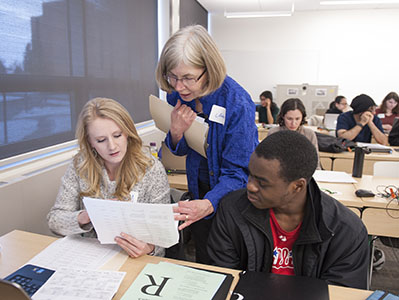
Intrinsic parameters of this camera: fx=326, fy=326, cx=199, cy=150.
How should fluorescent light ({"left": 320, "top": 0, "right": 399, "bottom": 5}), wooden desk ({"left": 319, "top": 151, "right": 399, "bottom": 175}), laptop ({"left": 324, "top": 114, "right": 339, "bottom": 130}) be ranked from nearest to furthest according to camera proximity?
1. wooden desk ({"left": 319, "top": 151, "right": 399, "bottom": 175})
2. laptop ({"left": 324, "top": 114, "right": 339, "bottom": 130})
3. fluorescent light ({"left": 320, "top": 0, "right": 399, "bottom": 5})

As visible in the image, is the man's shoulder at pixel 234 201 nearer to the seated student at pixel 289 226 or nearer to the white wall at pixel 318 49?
the seated student at pixel 289 226

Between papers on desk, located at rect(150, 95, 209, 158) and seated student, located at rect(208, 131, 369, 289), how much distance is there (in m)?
0.29

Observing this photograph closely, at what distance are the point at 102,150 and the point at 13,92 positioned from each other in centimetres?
83

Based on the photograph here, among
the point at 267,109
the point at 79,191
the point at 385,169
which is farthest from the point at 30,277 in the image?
the point at 267,109

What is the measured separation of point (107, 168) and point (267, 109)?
16.2ft

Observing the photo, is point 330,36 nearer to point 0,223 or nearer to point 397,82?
point 397,82

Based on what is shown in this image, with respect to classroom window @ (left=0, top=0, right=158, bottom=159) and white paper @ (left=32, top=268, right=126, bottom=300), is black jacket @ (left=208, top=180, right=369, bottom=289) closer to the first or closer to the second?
white paper @ (left=32, top=268, right=126, bottom=300)

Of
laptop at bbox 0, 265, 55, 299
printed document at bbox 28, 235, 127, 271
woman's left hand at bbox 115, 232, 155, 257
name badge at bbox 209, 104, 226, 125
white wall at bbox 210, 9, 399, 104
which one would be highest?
white wall at bbox 210, 9, 399, 104

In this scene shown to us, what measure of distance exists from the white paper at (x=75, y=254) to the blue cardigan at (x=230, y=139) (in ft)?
1.52

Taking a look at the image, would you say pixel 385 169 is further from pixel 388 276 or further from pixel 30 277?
pixel 30 277

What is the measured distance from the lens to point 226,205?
123cm

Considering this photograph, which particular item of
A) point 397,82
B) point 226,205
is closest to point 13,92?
point 226,205

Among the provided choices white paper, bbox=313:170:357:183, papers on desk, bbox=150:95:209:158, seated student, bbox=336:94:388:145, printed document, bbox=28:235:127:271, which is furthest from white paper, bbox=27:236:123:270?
seated student, bbox=336:94:388:145

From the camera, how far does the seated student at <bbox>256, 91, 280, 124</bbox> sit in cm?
605
